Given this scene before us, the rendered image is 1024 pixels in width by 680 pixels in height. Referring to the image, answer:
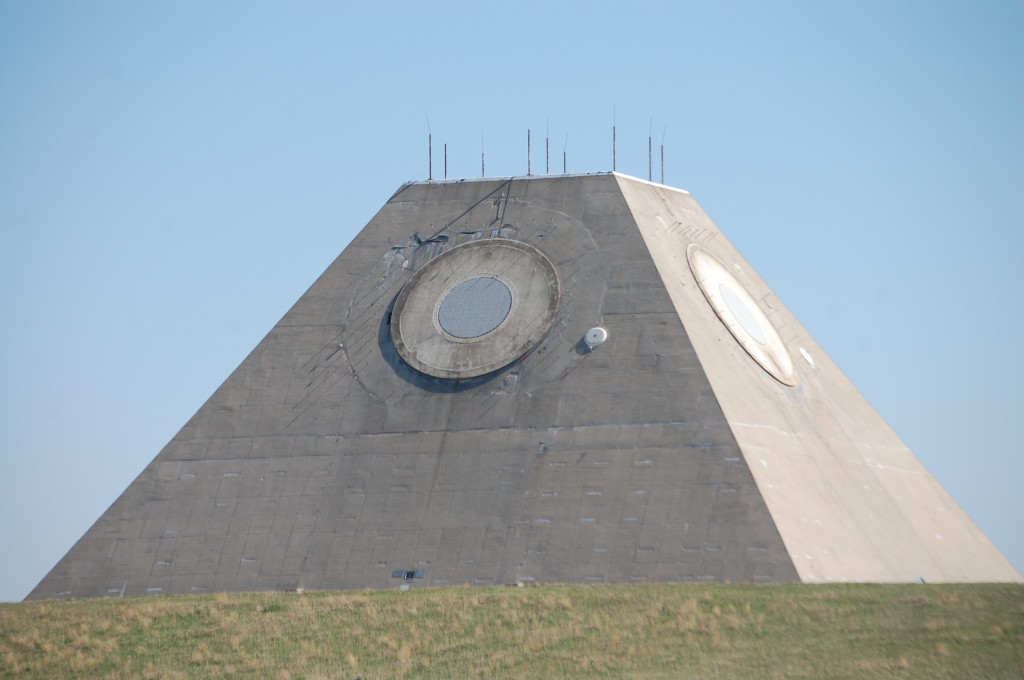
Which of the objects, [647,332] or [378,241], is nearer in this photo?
[647,332]

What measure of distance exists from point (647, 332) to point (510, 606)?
31.3 ft

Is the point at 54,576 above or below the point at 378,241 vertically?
below

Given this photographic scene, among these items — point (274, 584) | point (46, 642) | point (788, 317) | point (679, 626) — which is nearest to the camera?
point (679, 626)

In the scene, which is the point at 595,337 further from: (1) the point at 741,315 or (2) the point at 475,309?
(1) the point at 741,315

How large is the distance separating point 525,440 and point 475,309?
4956 millimetres

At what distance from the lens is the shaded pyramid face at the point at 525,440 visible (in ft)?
142

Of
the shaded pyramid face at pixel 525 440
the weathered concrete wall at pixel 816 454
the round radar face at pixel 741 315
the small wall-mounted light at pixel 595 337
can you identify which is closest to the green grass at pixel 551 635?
the shaded pyramid face at pixel 525 440

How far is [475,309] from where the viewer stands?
48906mm

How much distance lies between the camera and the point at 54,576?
46.6 metres

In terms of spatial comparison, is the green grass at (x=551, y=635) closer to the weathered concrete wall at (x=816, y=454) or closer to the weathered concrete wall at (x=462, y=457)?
the weathered concrete wall at (x=462, y=457)

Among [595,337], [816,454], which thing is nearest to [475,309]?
[595,337]

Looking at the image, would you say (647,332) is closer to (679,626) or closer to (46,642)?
(679,626)

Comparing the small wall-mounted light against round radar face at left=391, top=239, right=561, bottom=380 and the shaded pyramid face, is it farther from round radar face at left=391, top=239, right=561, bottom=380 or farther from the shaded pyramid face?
round radar face at left=391, top=239, right=561, bottom=380

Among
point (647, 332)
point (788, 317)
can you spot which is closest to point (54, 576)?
point (647, 332)
